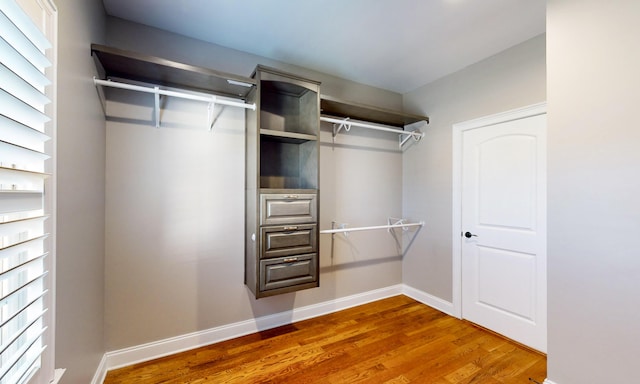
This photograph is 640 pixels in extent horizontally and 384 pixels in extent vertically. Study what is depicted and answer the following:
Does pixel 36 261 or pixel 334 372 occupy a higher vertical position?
pixel 36 261

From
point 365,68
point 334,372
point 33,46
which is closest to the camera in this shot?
point 33,46

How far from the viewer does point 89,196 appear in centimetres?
156

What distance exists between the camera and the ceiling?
6.01 feet

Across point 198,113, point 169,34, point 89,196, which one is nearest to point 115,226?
point 89,196

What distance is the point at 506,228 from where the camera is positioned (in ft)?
8.00

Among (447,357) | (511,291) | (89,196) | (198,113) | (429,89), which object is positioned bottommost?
(447,357)

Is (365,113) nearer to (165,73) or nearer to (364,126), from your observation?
(364,126)

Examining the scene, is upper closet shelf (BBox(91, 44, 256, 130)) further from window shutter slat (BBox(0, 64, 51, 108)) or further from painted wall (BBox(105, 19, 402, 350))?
window shutter slat (BBox(0, 64, 51, 108))

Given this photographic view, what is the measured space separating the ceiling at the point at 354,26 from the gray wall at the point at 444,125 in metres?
0.17

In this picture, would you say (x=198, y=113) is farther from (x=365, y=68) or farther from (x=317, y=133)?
(x=365, y=68)

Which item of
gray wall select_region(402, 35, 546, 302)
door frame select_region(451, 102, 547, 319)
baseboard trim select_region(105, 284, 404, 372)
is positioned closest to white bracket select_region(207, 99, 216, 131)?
baseboard trim select_region(105, 284, 404, 372)

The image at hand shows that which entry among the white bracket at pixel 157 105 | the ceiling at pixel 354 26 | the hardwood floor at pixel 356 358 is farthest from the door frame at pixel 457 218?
the white bracket at pixel 157 105

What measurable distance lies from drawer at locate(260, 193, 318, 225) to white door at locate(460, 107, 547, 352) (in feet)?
5.61

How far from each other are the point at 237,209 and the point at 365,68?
1964mm
